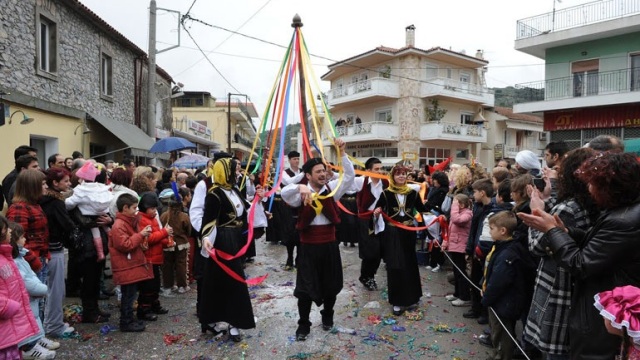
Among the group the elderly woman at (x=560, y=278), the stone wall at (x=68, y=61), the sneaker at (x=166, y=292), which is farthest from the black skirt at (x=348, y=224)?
the stone wall at (x=68, y=61)

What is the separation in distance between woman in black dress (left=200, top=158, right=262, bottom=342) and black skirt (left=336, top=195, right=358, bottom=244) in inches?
162

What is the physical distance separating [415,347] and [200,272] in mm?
2494

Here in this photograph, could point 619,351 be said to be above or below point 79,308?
above

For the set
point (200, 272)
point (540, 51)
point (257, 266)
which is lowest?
point (257, 266)

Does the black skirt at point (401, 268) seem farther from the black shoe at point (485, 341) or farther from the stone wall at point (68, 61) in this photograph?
the stone wall at point (68, 61)

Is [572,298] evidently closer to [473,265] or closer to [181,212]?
[473,265]

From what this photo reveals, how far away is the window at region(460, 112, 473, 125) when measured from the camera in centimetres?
3014

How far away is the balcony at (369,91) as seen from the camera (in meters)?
27.5

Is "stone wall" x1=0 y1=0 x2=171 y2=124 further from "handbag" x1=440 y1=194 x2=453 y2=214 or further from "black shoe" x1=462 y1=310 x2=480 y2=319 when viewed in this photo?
"black shoe" x1=462 y1=310 x2=480 y2=319

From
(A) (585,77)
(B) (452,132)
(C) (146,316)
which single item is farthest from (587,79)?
(C) (146,316)

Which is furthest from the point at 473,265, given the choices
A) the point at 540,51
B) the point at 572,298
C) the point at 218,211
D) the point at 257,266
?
the point at 540,51

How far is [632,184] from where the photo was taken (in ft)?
7.34

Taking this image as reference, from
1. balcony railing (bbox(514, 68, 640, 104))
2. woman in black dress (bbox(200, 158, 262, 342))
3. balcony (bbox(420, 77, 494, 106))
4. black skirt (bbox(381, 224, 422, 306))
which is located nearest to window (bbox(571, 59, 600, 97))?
balcony railing (bbox(514, 68, 640, 104))

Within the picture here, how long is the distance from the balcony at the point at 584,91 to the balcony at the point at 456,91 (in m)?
8.57
